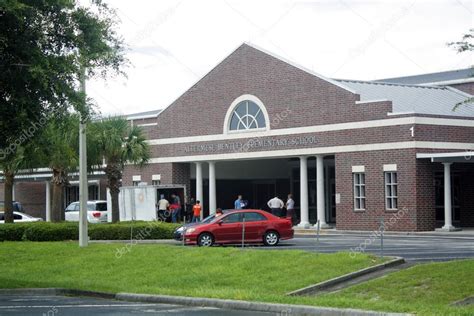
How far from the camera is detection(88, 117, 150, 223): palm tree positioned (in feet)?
148

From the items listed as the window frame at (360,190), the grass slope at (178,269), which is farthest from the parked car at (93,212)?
the grass slope at (178,269)

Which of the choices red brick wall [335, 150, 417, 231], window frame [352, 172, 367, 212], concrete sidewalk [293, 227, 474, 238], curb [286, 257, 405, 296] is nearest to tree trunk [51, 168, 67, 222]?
concrete sidewalk [293, 227, 474, 238]

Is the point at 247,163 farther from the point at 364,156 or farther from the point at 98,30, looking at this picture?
the point at 98,30

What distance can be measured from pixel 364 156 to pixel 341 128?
203 centimetres

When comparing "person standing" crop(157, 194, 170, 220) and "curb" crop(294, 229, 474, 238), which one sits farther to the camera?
"person standing" crop(157, 194, 170, 220)

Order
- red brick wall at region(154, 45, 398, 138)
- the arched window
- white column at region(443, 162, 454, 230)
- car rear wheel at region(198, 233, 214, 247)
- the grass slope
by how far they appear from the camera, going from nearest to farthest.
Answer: the grass slope
car rear wheel at region(198, 233, 214, 247)
white column at region(443, 162, 454, 230)
red brick wall at region(154, 45, 398, 138)
the arched window

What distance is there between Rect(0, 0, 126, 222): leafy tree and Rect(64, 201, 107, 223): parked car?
33.9 metres

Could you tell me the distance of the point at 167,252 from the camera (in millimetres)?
27859

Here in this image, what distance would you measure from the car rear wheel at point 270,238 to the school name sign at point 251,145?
14860 millimetres

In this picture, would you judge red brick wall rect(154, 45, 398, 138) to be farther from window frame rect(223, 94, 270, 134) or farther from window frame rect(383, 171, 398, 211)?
window frame rect(383, 171, 398, 211)

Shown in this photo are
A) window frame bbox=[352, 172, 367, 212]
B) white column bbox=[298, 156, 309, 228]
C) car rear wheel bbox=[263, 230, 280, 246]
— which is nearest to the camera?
car rear wheel bbox=[263, 230, 280, 246]

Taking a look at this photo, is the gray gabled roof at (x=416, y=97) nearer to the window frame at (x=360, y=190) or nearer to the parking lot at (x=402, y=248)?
the window frame at (x=360, y=190)

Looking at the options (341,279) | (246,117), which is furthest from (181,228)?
(246,117)

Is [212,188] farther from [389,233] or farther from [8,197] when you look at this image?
[389,233]
